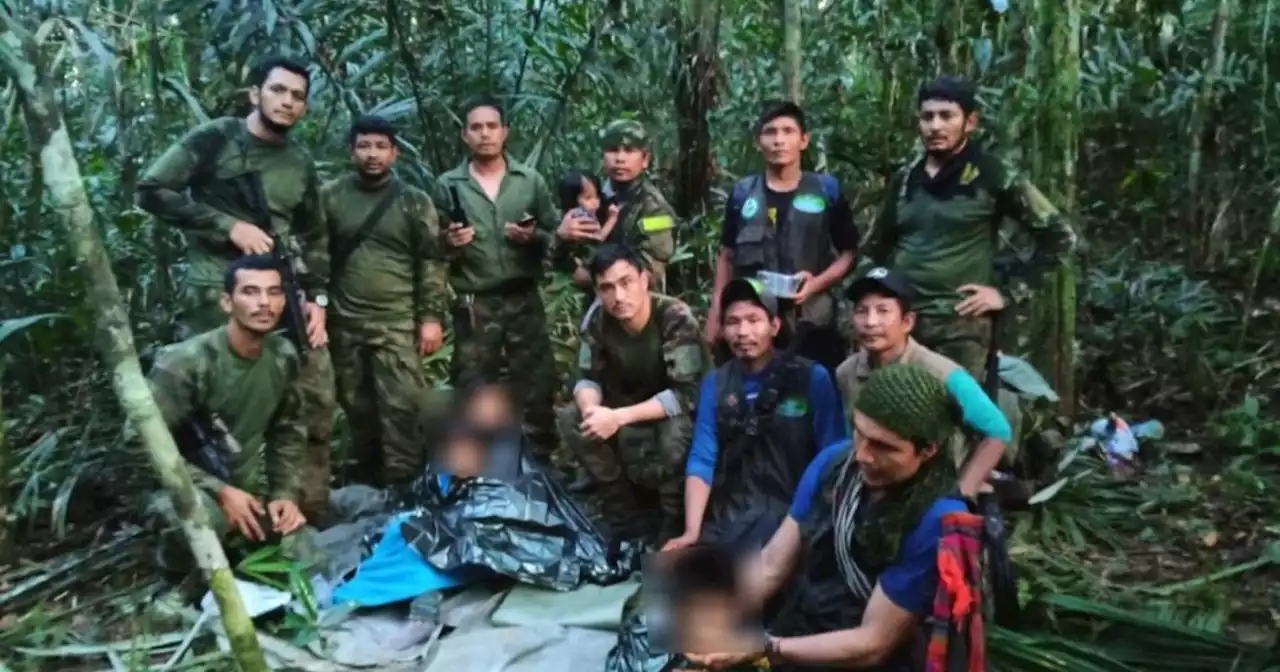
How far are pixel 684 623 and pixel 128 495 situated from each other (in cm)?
337

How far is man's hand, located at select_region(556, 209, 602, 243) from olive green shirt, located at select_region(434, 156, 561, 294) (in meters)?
0.21

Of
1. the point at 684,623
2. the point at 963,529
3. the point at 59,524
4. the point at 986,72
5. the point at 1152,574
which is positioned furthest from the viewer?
the point at 986,72

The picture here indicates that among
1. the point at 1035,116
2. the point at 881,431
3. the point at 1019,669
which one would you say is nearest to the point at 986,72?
the point at 1035,116

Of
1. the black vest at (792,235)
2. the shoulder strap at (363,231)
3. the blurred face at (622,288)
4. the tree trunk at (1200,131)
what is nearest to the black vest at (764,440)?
the blurred face at (622,288)

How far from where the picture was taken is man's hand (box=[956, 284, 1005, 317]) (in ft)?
13.8

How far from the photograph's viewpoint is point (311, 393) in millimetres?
4711

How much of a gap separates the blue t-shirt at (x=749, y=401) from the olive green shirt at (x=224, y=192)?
1.99m

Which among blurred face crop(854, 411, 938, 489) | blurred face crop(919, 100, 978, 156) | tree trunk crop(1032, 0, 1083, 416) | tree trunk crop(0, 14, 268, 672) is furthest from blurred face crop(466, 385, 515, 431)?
tree trunk crop(1032, 0, 1083, 416)

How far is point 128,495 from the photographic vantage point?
5055mm

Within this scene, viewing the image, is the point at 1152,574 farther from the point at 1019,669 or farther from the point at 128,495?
the point at 128,495

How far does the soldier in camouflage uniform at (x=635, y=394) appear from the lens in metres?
4.14

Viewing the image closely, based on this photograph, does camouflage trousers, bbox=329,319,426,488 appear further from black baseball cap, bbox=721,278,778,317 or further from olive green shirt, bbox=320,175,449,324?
black baseball cap, bbox=721,278,778,317

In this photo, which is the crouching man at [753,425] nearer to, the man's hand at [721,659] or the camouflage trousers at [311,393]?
the man's hand at [721,659]

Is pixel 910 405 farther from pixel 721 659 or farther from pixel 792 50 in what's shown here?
pixel 792 50
